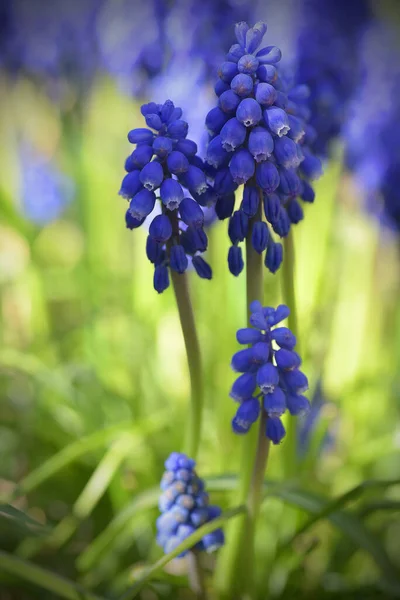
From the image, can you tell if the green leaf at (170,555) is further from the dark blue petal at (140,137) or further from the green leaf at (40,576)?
the dark blue petal at (140,137)

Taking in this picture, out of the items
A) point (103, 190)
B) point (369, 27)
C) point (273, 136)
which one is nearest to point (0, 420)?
point (103, 190)

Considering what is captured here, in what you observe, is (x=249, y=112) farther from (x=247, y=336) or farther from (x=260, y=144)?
(x=247, y=336)

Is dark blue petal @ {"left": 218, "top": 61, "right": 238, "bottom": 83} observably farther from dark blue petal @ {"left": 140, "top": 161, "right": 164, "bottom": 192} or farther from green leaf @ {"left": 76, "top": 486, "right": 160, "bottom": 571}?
green leaf @ {"left": 76, "top": 486, "right": 160, "bottom": 571}

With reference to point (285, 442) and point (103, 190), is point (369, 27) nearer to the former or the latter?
point (103, 190)

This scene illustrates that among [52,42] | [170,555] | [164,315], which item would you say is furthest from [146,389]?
[52,42]

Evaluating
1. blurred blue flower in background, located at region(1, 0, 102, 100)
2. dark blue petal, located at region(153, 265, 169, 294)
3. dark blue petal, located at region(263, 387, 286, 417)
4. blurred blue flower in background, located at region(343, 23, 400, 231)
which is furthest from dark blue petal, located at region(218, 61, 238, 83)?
blurred blue flower in background, located at region(1, 0, 102, 100)

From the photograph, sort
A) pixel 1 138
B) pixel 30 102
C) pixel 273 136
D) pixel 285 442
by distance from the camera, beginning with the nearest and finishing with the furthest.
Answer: pixel 273 136
pixel 285 442
pixel 1 138
pixel 30 102
